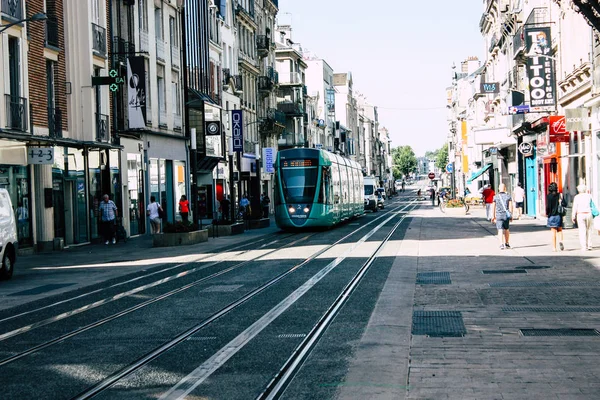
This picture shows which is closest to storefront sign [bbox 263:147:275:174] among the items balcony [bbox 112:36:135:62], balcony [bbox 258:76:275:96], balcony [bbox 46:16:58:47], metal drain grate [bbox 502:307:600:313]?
balcony [bbox 258:76:275:96]

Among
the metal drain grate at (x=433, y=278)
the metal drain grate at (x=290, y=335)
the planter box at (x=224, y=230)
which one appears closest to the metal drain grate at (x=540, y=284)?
the metal drain grate at (x=433, y=278)

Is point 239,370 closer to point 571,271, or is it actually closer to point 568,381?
point 568,381

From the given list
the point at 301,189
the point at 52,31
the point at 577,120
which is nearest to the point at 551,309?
the point at 577,120

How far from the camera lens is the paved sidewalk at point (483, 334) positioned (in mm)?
7398

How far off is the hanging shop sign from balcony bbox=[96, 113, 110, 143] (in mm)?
17832

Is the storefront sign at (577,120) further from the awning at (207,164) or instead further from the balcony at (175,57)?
the awning at (207,164)

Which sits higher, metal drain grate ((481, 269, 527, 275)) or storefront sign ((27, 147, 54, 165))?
storefront sign ((27, 147, 54, 165))

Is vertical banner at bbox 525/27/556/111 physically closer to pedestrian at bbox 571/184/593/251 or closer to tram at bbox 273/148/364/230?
tram at bbox 273/148/364/230

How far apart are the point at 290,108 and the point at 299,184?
53.7 m

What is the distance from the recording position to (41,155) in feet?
92.9

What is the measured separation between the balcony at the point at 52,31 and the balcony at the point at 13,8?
3075 mm

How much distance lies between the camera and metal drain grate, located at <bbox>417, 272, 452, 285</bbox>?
15.9 meters

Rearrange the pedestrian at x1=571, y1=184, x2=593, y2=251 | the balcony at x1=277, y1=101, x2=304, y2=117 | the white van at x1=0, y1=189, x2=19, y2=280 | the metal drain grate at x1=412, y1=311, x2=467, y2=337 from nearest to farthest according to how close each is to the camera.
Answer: the metal drain grate at x1=412, y1=311, x2=467, y2=337 < the white van at x1=0, y1=189, x2=19, y2=280 < the pedestrian at x1=571, y1=184, x2=593, y2=251 < the balcony at x1=277, y1=101, x2=304, y2=117

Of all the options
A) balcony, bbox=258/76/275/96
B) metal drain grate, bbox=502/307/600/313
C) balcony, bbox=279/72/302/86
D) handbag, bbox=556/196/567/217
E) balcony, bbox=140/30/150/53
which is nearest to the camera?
metal drain grate, bbox=502/307/600/313
